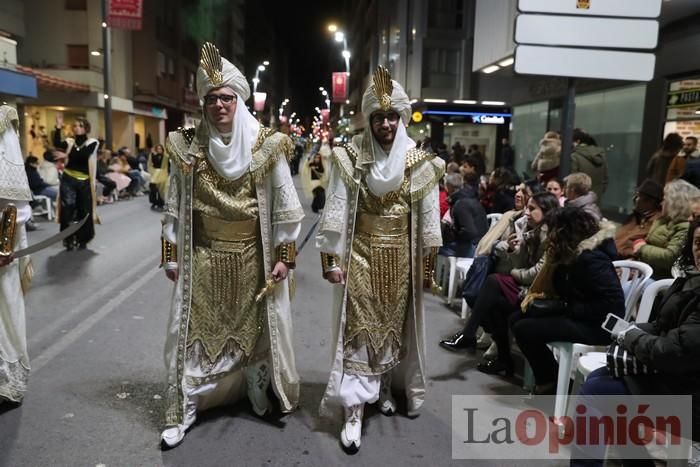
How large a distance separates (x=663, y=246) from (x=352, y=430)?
284cm

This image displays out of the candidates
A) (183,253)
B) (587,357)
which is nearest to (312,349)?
(183,253)

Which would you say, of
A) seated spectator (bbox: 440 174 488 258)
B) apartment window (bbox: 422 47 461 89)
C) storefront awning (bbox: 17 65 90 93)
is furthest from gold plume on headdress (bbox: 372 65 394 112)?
apartment window (bbox: 422 47 461 89)

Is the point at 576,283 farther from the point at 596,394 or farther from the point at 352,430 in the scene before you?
the point at 352,430

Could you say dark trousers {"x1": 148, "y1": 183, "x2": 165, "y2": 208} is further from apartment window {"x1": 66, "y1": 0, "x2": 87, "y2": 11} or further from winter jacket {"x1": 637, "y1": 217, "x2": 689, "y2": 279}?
apartment window {"x1": 66, "y1": 0, "x2": 87, "y2": 11}

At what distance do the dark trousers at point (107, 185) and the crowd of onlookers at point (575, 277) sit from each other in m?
10.5

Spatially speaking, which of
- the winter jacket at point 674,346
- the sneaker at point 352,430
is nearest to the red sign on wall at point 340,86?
the sneaker at point 352,430

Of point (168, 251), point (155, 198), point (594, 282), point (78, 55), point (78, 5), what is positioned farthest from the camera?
point (78, 55)

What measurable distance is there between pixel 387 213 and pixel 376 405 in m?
1.30

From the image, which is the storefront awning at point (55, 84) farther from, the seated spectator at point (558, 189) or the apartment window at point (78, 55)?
the seated spectator at point (558, 189)

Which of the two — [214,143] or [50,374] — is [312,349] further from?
[214,143]

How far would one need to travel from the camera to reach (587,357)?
3.31m

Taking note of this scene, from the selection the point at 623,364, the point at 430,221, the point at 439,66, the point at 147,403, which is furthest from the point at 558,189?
the point at 439,66

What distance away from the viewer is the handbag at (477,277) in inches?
189

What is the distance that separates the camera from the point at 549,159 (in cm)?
646
